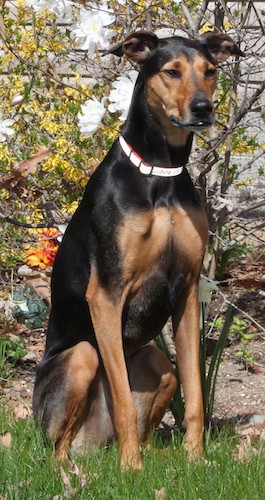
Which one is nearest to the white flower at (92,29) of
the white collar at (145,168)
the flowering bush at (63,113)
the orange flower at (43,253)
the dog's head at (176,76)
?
the flowering bush at (63,113)

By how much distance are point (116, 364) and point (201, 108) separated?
1221 mm

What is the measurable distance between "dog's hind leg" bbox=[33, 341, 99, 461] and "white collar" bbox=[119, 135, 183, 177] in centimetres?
88

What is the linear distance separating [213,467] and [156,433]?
0.93m

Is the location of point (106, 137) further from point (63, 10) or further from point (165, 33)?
point (165, 33)

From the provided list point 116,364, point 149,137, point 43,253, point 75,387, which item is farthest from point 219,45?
point 43,253

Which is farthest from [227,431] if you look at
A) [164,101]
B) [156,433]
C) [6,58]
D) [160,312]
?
[6,58]

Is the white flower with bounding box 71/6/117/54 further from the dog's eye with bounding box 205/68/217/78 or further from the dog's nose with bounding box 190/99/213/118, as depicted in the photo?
the dog's nose with bounding box 190/99/213/118

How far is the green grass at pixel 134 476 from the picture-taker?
411 cm

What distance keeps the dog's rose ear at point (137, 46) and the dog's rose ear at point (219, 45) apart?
279mm

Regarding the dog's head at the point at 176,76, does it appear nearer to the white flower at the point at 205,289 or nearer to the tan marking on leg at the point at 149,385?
the white flower at the point at 205,289

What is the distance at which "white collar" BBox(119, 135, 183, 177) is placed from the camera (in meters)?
4.73

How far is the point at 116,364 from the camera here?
4727 millimetres

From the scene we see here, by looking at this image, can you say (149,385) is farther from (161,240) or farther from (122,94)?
(122,94)

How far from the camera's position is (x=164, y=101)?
466 centimetres
